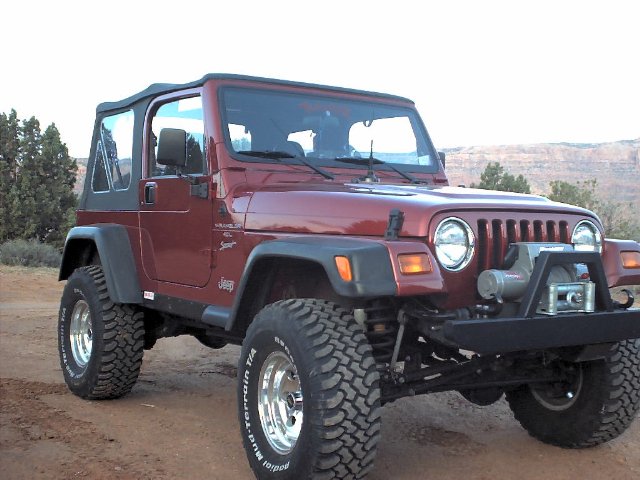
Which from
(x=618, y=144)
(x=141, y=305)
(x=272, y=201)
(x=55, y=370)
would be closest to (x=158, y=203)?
(x=141, y=305)

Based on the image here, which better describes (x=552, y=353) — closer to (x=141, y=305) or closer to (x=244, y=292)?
(x=244, y=292)

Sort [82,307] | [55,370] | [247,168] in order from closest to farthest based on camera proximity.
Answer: [247,168] → [82,307] → [55,370]

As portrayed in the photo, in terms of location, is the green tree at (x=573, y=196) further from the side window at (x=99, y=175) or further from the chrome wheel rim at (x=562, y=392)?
the chrome wheel rim at (x=562, y=392)

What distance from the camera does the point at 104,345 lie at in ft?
16.5

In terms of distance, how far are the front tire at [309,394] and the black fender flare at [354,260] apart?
25cm

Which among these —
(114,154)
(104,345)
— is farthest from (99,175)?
(104,345)

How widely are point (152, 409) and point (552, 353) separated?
267 centimetres

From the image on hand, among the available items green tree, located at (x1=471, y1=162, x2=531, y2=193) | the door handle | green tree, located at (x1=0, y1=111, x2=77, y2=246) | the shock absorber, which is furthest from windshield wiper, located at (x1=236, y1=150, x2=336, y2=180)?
green tree, located at (x1=0, y1=111, x2=77, y2=246)

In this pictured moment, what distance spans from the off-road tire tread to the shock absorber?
6.85ft

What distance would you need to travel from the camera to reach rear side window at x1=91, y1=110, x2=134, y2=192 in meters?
5.26

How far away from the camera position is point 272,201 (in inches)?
Result: 151

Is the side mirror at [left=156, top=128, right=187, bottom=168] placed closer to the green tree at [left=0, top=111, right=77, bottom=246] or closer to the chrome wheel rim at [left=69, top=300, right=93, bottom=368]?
the chrome wheel rim at [left=69, top=300, right=93, bottom=368]

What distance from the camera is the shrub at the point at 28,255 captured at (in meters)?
16.6

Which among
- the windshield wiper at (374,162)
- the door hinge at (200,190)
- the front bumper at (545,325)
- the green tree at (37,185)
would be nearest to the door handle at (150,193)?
the door hinge at (200,190)
